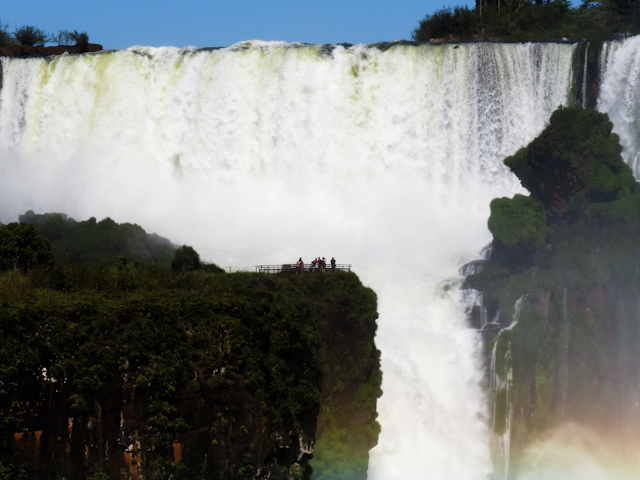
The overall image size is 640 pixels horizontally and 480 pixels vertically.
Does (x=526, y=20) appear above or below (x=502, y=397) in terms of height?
above

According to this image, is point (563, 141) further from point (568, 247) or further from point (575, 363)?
point (575, 363)

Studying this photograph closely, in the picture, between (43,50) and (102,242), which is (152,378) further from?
(43,50)

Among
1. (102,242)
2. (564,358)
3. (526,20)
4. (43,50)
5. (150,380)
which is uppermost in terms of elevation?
(526,20)

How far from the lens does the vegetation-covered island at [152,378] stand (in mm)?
24734

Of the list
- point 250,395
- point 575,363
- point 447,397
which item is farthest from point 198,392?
Result: point 575,363

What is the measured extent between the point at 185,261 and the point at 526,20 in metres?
29.3

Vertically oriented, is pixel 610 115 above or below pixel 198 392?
above

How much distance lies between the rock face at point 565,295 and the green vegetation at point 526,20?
37.9 ft

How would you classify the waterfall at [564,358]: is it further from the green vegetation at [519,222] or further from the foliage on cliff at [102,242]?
the foliage on cliff at [102,242]

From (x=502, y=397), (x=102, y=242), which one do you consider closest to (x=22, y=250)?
(x=102, y=242)

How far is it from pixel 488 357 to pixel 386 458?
17.1ft

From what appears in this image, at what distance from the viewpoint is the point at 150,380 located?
2541 cm

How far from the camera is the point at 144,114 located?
51.5m

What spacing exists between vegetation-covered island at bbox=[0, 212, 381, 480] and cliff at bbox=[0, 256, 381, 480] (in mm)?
28
